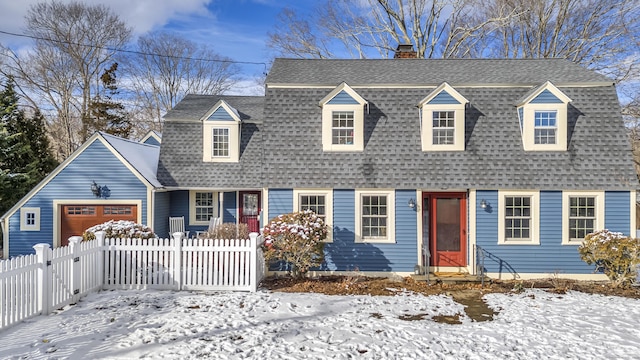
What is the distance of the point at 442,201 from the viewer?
1137 cm

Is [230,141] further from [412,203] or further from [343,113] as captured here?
[412,203]

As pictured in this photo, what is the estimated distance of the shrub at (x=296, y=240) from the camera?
9.73 meters

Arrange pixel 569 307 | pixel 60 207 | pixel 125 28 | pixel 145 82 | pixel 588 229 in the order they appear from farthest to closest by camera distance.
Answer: pixel 145 82 → pixel 125 28 → pixel 60 207 → pixel 588 229 → pixel 569 307

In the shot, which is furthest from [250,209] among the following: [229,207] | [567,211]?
[567,211]

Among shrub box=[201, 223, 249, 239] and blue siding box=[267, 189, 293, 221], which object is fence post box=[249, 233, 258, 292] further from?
shrub box=[201, 223, 249, 239]

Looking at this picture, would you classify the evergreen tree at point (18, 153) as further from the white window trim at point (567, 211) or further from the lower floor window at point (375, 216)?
the white window trim at point (567, 211)

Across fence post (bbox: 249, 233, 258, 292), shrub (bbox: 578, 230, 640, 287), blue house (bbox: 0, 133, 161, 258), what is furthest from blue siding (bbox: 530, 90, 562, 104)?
blue house (bbox: 0, 133, 161, 258)

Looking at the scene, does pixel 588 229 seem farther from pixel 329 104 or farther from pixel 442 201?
pixel 329 104

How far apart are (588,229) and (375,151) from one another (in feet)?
20.6

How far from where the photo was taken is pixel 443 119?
11469 millimetres

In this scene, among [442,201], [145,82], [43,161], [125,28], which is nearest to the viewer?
[442,201]

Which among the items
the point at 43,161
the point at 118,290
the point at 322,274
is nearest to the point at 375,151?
the point at 322,274

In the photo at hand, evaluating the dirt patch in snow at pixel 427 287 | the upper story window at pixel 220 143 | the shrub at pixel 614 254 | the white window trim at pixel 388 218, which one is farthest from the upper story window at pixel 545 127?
the upper story window at pixel 220 143

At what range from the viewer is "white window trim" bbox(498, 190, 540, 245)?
10.7 meters
